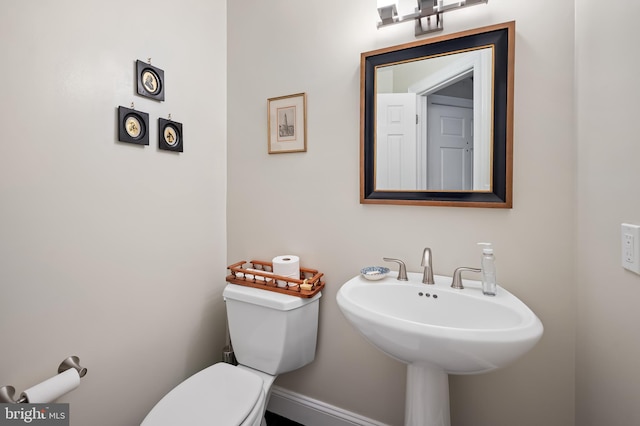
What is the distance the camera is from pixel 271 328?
131cm

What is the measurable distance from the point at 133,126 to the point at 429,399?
1588 mm

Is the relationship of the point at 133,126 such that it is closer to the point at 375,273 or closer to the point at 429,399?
the point at 375,273

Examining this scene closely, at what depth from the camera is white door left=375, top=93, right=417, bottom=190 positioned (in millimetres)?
1269

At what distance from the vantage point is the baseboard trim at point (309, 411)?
4.63 feet

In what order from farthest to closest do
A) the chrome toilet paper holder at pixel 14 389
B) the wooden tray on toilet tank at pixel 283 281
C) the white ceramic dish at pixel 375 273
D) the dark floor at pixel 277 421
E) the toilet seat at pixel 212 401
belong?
the dark floor at pixel 277 421 < the wooden tray on toilet tank at pixel 283 281 < the white ceramic dish at pixel 375 273 < the toilet seat at pixel 212 401 < the chrome toilet paper holder at pixel 14 389

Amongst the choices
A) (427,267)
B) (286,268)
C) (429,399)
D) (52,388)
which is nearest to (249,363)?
(286,268)

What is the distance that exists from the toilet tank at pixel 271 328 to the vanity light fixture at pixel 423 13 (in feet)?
4.20

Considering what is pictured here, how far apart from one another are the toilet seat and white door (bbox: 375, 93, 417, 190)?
100 cm

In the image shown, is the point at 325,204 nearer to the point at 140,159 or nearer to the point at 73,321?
the point at 140,159

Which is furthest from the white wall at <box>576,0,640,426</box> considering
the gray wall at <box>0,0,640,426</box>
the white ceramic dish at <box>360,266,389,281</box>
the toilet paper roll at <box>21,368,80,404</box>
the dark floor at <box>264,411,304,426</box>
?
the toilet paper roll at <box>21,368,80,404</box>

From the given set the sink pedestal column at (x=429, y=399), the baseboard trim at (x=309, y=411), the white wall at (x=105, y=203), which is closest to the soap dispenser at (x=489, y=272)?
the sink pedestal column at (x=429, y=399)

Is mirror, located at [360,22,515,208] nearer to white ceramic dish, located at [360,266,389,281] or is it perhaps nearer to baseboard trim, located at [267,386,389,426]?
white ceramic dish, located at [360,266,389,281]

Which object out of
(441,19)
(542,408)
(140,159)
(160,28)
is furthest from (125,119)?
(542,408)

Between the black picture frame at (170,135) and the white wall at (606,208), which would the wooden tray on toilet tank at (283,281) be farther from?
the white wall at (606,208)
